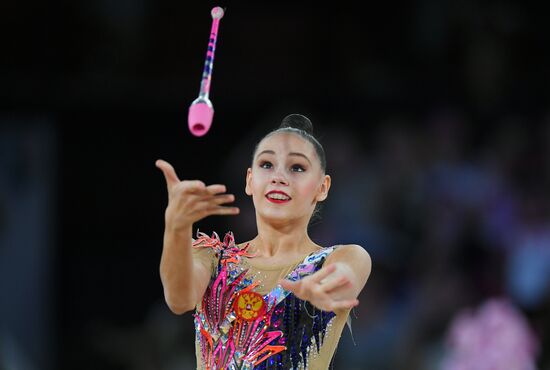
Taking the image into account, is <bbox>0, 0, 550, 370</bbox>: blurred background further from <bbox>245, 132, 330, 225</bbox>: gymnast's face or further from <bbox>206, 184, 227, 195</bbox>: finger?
<bbox>206, 184, 227, 195</bbox>: finger

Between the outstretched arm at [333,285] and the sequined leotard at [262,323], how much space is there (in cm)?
14

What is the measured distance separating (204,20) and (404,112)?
187cm

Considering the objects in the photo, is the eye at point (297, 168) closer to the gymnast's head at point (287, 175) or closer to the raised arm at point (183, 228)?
Answer: the gymnast's head at point (287, 175)

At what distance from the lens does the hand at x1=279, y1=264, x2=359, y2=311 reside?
3.17 meters

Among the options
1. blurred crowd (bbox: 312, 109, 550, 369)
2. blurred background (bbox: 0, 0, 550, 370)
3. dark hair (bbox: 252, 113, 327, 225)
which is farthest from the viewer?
blurred background (bbox: 0, 0, 550, 370)

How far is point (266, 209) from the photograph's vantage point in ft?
12.0

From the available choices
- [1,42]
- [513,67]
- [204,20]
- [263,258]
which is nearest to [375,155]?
[513,67]

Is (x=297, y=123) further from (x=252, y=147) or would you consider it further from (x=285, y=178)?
(x=252, y=147)

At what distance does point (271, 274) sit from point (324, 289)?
475 mm

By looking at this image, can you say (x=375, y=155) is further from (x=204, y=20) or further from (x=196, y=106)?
(x=196, y=106)

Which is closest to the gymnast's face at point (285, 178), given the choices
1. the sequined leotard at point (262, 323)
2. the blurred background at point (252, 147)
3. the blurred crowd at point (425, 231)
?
the sequined leotard at point (262, 323)

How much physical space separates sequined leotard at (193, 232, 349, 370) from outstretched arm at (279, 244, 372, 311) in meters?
0.14

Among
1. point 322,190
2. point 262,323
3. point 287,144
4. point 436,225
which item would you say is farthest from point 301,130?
point 436,225

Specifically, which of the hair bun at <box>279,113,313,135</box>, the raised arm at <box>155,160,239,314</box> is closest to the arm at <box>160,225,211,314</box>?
the raised arm at <box>155,160,239,314</box>
